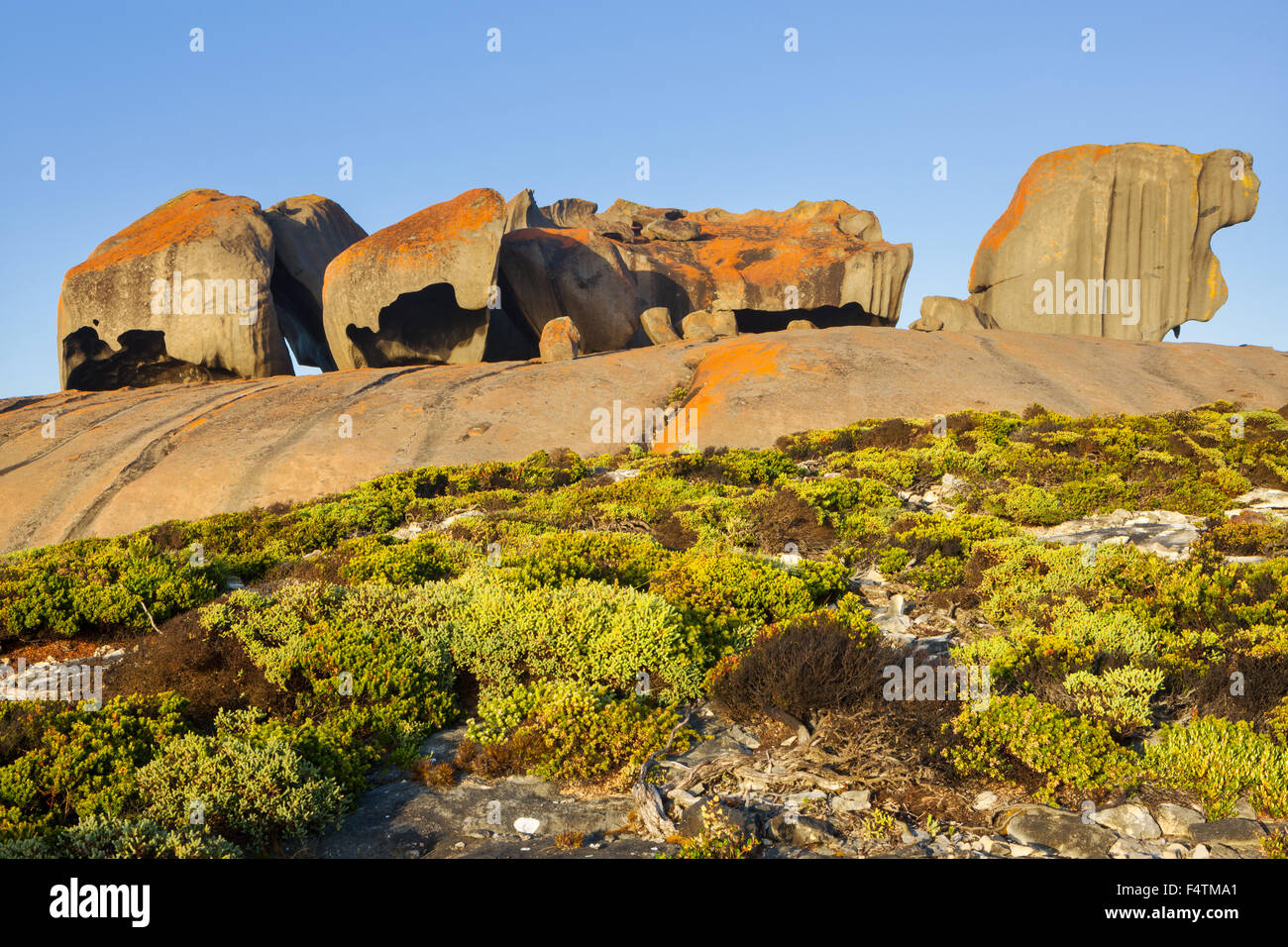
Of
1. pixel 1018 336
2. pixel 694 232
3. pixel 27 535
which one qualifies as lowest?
pixel 27 535

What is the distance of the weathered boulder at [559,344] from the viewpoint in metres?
32.5

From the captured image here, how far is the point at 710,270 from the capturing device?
2026 inches

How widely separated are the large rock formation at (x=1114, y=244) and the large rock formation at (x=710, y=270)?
7.49 m

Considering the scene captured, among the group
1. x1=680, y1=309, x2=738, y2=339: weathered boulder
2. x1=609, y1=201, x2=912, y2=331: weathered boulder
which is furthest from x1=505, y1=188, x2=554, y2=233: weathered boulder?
x1=680, y1=309, x2=738, y2=339: weathered boulder

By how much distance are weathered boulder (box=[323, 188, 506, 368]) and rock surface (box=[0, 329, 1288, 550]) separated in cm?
438

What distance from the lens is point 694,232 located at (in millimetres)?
57469

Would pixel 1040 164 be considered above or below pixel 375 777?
above

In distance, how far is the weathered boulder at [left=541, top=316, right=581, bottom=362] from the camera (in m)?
32.5

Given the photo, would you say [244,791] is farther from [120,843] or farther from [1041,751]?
[1041,751]

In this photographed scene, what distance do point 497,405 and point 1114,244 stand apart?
30954mm

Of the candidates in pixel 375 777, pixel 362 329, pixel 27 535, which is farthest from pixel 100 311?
pixel 375 777

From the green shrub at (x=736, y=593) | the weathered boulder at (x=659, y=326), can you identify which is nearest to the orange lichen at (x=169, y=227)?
the weathered boulder at (x=659, y=326)
